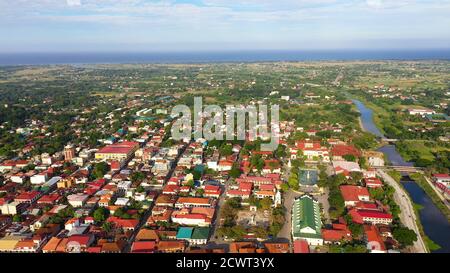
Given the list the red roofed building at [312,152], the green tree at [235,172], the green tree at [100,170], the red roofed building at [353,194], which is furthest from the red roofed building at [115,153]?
the red roofed building at [353,194]

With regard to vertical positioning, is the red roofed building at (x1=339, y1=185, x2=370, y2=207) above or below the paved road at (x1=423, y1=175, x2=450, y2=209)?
above

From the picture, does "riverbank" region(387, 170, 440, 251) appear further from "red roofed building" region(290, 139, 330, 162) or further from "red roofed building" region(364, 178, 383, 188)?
"red roofed building" region(290, 139, 330, 162)

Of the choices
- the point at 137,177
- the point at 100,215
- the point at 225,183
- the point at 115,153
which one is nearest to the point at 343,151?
the point at 225,183

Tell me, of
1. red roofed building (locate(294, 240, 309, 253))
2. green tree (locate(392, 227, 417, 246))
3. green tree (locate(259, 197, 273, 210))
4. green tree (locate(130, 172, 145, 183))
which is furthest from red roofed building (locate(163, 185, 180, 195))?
green tree (locate(392, 227, 417, 246))

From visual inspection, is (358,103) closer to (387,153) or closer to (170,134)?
(387,153)

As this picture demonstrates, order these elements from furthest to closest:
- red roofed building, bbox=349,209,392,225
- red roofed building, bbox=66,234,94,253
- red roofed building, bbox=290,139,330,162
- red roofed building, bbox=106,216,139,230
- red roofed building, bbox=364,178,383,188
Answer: red roofed building, bbox=290,139,330,162
red roofed building, bbox=364,178,383,188
red roofed building, bbox=349,209,392,225
red roofed building, bbox=106,216,139,230
red roofed building, bbox=66,234,94,253

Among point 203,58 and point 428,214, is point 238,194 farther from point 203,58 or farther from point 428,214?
point 203,58

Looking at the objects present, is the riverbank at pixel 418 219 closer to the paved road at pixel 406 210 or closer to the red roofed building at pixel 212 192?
the paved road at pixel 406 210
